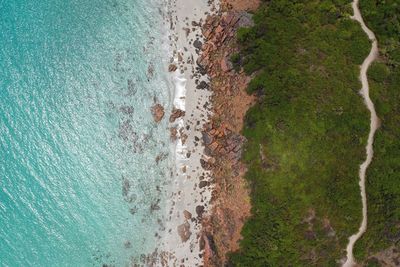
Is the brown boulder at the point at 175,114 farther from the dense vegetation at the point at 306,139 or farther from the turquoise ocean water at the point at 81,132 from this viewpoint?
the dense vegetation at the point at 306,139

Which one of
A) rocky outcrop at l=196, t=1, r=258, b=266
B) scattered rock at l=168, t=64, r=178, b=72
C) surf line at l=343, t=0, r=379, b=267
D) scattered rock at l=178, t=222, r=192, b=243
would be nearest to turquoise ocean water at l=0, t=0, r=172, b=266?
scattered rock at l=168, t=64, r=178, b=72

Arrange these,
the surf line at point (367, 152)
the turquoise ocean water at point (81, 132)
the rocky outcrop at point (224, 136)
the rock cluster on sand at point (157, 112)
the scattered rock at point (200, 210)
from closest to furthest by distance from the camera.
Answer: the surf line at point (367, 152)
the rocky outcrop at point (224, 136)
the scattered rock at point (200, 210)
the rock cluster on sand at point (157, 112)
the turquoise ocean water at point (81, 132)

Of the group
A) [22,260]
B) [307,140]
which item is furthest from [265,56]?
[22,260]

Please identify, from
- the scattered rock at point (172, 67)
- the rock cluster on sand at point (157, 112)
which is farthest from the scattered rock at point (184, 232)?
the scattered rock at point (172, 67)

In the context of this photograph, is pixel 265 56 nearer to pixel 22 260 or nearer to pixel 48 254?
pixel 48 254

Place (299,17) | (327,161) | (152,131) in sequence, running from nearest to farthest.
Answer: (327,161) < (299,17) < (152,131)

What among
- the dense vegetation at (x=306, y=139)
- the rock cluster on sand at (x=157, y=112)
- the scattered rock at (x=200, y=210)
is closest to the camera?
the dense vegetation at (x=306, y=139)

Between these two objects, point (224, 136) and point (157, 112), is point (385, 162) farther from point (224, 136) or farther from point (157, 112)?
point (157, 112)
